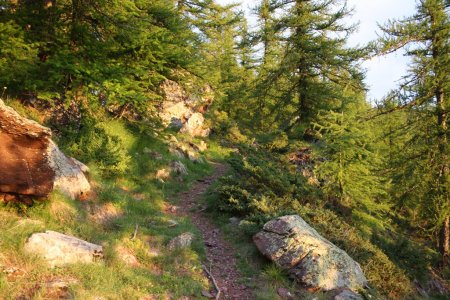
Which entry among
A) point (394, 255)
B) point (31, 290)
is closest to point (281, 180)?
point (394, 255)

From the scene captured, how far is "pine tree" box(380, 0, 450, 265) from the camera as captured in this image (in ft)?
39.0

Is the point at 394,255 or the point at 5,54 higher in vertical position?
the point at 5,54

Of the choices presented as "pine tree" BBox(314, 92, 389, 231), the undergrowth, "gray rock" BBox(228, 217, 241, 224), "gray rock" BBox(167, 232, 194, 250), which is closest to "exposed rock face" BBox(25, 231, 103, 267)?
"gray rock" BBox(167, 232, 194, 250)

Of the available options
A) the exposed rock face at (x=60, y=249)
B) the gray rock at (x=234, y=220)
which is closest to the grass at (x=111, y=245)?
the exposed rock face at (x=60, y=249)

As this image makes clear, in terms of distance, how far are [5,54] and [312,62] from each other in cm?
1351

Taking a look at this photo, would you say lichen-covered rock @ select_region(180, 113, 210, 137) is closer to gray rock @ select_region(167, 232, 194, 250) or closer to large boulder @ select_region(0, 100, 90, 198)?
gray rock @ select_region(167, 232, 194, 250)

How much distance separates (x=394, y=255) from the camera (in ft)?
37.4

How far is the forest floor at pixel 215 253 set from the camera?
22.4 feet

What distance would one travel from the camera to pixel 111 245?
21.4 feet

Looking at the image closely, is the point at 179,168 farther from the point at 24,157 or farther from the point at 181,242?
the point at 24,157

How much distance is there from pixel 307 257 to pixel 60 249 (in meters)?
5.17

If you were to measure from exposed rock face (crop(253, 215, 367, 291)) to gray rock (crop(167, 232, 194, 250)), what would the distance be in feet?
5.62

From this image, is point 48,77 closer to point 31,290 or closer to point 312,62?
point 31,290

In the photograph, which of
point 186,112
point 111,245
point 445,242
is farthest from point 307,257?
point 186,112
